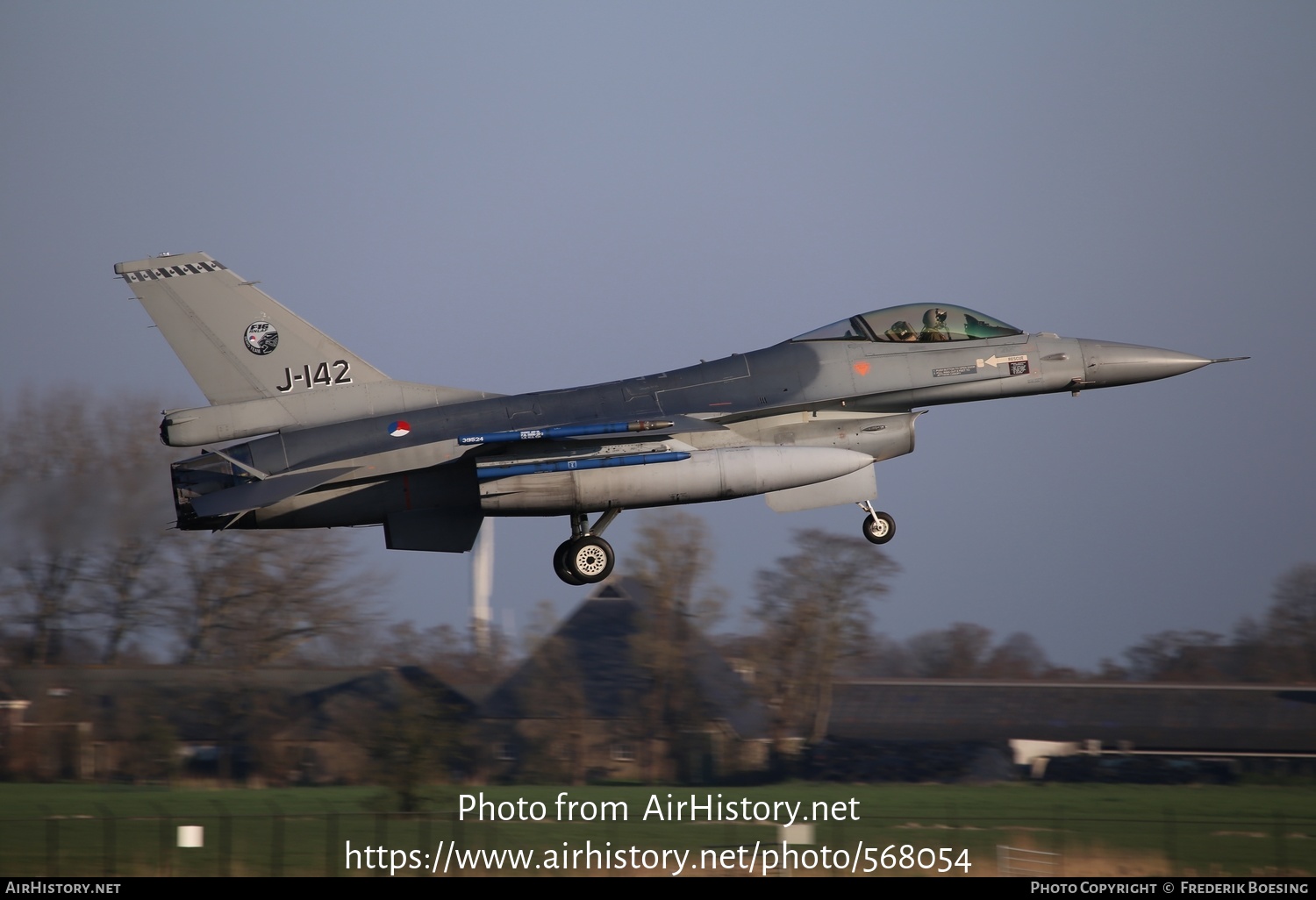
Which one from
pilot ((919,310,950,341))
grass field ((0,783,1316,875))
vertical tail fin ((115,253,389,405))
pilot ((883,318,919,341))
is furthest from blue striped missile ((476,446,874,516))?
grass field ((0,783,1316,875))

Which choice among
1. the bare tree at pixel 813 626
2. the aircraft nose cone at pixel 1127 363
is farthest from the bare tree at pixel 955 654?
the aircraft nose cone at pixel 1127 363

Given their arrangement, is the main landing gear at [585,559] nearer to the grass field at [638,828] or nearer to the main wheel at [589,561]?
the main wheel at [589,561]

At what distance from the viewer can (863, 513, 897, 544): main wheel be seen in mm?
18406

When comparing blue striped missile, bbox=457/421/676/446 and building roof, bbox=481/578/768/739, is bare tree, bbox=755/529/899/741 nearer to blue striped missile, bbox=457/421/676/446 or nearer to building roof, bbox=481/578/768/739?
building roof, bbox=481/578/768/739

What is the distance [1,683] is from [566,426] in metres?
26.4

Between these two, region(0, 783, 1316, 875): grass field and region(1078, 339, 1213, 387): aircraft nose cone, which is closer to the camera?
region(1078, 339, 1213, 387): aircraft nose cone

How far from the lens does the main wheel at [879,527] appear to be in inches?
725

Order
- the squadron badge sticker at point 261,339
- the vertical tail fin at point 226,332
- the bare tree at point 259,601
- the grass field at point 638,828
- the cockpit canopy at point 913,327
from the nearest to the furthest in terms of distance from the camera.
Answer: the vertical tail fin at point 226,332
the squadron badge sticker at point 261,339
the cockpit canopy at point 913,327
the grass field at point 638,828
the bare tree at point 259,601

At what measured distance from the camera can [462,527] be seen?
693 inches

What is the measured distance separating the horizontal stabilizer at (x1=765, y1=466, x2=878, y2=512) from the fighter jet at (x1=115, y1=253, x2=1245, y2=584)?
Result: 0.8 inches

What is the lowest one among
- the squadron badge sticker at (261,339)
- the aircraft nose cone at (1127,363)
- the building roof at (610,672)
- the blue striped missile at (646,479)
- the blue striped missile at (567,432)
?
the building roof at (610,672)

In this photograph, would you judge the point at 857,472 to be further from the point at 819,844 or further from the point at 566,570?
the point at 819,844

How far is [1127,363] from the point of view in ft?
61.3

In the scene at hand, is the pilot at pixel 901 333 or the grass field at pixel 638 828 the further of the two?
the grass field at pixel 638 828
